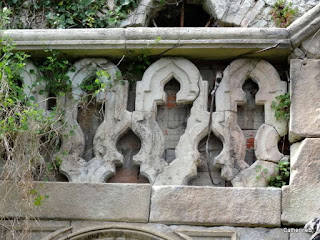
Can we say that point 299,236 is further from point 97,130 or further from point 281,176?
point 97,130

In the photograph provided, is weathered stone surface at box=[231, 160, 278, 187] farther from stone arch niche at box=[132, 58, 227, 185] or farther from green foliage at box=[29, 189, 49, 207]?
green foliage at box=[29, 189, 49, 207]

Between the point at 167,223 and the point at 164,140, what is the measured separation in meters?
0.65

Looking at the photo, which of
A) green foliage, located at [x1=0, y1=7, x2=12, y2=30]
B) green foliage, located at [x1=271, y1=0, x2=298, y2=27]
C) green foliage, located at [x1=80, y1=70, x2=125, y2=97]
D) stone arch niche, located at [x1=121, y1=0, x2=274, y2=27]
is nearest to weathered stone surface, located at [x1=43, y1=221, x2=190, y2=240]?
green foliage, located at [x1=80, y1=70, x2=125, y2=97]

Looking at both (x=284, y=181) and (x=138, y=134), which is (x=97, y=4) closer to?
(x=138, y=134)

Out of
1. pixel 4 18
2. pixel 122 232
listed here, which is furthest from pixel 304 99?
pixel 4 18

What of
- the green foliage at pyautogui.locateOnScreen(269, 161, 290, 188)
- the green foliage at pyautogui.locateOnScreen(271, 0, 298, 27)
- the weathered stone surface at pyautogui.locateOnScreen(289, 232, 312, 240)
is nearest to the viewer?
the weathered stone surface at pyautogui.locateOnScreen(289, 232, 312, 240)

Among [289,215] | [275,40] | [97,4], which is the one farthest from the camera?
[97,4]

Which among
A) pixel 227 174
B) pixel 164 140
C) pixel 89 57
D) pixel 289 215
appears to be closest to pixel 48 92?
pixel 89 57

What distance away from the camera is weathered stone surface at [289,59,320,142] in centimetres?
700

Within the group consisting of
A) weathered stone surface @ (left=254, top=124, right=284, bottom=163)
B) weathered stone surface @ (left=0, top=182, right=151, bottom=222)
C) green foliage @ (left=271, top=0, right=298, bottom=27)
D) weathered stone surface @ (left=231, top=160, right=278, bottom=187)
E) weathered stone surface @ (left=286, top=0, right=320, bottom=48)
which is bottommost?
weathered stone surface @ (left=0, top=182, right=151, bottom=222)

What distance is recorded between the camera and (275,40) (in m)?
7.23

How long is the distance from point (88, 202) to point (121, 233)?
0.31 meters

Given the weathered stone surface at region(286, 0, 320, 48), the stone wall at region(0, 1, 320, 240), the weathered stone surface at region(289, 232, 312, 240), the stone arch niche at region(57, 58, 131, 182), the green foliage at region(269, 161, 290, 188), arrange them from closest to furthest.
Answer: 1. the weathered stone surface at region(289, 232, 312, 240)
2. the stone wall at region(0, 1, 320, 240)
3. the green foliage at region(269, 161, 290, 188)
4. the stone arch niche at region(57, 58, 131, 182)
5. the weathered stone surface at region(286, 0, 320, 48)

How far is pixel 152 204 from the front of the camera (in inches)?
271
